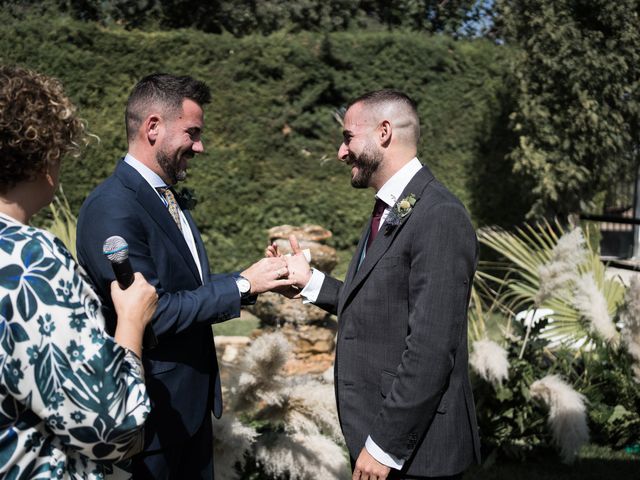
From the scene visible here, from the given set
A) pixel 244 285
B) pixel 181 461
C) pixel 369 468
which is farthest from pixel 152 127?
pixel 369 468

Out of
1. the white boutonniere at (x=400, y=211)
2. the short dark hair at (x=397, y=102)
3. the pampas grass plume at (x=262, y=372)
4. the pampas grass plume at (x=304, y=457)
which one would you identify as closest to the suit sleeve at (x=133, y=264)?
the white boutonniere at (x=400, y=211)

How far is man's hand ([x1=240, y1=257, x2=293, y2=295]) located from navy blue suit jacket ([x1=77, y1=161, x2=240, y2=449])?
16 cm

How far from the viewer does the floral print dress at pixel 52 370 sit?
1686 mm

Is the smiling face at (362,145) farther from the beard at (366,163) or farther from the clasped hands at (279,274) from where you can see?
the clasped hands at (279,274)

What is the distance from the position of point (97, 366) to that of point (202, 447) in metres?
1.49

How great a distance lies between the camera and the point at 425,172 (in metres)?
2.84

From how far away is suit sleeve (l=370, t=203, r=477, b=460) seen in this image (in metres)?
2.48

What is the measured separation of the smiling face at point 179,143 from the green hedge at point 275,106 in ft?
25.8

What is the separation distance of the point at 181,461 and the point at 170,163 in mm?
1305

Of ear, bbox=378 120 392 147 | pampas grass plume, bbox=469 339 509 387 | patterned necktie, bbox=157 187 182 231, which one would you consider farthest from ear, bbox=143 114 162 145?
pampas grass plume, bbox=469 339 509 387

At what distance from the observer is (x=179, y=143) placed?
3.05 meters

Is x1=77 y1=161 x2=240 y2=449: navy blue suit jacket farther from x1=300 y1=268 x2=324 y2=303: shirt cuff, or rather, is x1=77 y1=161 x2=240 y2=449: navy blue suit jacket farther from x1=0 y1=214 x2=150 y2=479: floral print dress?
x1=0 y1=214 x2=150 y2=479: floral print dress

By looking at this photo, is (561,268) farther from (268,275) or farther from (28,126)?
(28,126)

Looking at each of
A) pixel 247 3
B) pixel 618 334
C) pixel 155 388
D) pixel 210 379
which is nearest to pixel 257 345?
pixel 210 379
